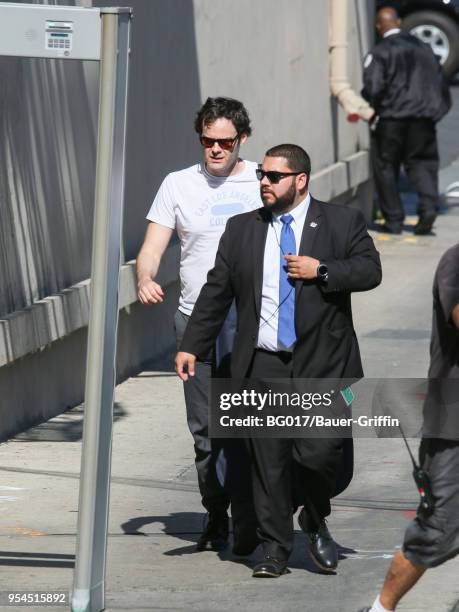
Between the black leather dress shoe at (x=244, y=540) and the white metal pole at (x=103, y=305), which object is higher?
the white metal pole at (x=103, y=305)

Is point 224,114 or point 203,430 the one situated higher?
point 224,114

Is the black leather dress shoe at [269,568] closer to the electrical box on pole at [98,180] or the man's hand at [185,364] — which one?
the man's hand at [185,364]

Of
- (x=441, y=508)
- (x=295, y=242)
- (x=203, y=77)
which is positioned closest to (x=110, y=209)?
(x=295, y=242)

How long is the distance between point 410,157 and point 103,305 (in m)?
11.1

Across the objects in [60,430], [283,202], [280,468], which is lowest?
[60,430]

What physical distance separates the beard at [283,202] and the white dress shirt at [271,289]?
2.2 inches

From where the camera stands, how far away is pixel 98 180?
5.50 m

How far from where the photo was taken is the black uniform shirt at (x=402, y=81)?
16.1 m

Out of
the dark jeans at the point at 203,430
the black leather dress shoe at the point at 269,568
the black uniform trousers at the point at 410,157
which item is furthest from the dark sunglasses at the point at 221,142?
the black uniform trousers at the point at 410,157

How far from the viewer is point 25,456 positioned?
867 cm

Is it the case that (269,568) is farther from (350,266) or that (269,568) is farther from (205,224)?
(205,224)

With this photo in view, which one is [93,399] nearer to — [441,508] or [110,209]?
[110,209]

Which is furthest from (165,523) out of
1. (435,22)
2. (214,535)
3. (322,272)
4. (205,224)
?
(435,22)

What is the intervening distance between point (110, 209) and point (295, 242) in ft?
3.56
